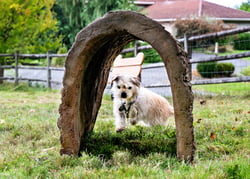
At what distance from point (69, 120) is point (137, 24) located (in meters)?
1.19

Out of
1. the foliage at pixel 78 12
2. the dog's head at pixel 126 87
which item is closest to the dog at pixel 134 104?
the dog's head at pixel 126 87

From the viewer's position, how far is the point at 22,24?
1380 centimetres

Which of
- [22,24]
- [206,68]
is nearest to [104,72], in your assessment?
[22,24]

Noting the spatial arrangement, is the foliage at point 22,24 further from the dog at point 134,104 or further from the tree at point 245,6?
the tree at point 245,6

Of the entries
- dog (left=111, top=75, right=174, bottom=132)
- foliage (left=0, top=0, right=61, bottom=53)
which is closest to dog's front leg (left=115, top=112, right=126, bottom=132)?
dog (left=111, top=75, right=174, bottom=132)

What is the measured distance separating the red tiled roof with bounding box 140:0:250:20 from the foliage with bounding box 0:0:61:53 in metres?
14.1

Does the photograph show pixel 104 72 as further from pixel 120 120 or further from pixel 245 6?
pixel 245 6

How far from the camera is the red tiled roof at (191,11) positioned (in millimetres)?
28641

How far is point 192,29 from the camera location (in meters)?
25.8

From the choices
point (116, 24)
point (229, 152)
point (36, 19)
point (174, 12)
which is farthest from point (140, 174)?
point (174, 12)

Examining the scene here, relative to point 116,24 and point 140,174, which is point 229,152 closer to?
point 140,174

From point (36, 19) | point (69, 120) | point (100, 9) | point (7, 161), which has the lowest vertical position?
point (7, 161)

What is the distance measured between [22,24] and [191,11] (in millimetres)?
18708

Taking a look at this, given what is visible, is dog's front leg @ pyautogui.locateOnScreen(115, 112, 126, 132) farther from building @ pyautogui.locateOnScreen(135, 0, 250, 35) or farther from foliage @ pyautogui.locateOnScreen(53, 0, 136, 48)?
building @ pyautogui.locateOnScreen(135, 0, 250, 35)
